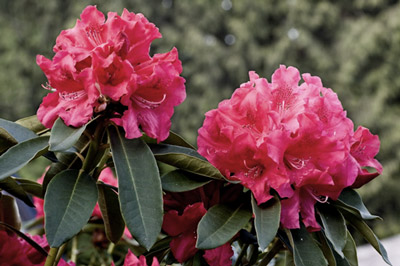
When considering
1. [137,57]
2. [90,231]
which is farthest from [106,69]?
[90,231]

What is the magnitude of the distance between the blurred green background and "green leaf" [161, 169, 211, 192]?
29.5ft

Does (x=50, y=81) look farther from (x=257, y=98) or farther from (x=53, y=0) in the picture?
(x=53, y=0)

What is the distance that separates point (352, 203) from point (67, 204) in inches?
13.5

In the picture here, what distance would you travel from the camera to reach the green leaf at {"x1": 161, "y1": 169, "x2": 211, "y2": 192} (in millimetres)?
690

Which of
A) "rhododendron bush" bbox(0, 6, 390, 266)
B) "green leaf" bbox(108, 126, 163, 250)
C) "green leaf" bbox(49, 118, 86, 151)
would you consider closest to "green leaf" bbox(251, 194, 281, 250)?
"rhododendron bush" bbox(0, 6, 390, 266)

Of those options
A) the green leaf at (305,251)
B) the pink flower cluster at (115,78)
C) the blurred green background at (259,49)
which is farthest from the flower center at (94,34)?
the blurred green background at (259,49)

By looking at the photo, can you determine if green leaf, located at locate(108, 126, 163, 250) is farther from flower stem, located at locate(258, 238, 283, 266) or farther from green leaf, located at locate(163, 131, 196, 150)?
flower stem, located at locate(258, 238, 283, 266)

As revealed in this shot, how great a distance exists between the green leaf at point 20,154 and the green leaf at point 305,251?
30cm

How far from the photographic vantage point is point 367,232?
0.74 m

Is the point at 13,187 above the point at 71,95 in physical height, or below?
below

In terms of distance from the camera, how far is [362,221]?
2.45ft

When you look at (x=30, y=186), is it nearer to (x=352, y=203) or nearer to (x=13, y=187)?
(x=13, y=187)

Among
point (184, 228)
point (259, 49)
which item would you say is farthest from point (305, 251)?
point (259, 49)

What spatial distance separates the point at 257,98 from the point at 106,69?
7.2 inches
